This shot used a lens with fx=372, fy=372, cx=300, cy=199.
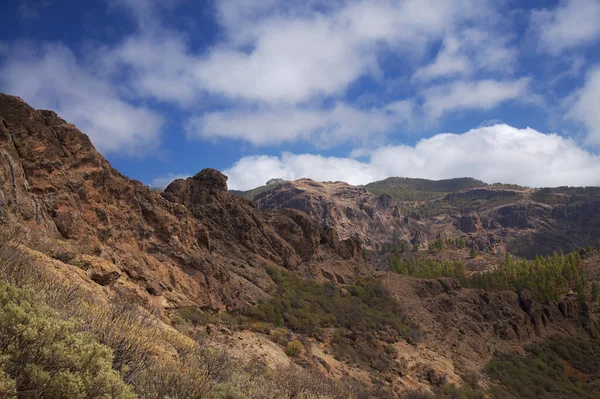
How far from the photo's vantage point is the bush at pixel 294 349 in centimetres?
2198

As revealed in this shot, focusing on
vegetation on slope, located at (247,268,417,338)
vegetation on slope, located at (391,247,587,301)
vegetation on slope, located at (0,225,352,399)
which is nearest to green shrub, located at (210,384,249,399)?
vegetation on slope, located at (0,225,352,399)

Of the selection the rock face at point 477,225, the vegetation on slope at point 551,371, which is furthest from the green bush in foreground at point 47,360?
the rock face at point 477,225

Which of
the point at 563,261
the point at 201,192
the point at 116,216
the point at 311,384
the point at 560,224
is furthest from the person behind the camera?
the point at 560,224

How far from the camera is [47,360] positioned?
4.43 m

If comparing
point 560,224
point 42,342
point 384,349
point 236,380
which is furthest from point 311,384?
point 560,224

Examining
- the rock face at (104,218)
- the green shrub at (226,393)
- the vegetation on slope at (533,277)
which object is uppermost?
the rock face at (104,218)

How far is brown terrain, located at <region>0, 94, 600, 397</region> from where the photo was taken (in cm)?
1752

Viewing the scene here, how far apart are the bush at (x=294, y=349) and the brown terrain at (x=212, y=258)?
52 centimetres

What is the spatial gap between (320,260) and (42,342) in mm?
54028

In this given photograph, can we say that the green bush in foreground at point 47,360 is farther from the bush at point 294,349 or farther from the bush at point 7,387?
the bush at point 294,349

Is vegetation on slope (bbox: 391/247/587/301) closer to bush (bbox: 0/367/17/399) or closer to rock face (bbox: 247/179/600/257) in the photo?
bush (bbox: 0/367/17/399)

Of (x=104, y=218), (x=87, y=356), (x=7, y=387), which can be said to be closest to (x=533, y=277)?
(x=104, y=218)

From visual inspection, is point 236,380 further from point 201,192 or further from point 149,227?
point 201,192

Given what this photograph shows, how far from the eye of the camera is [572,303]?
58.2 m
